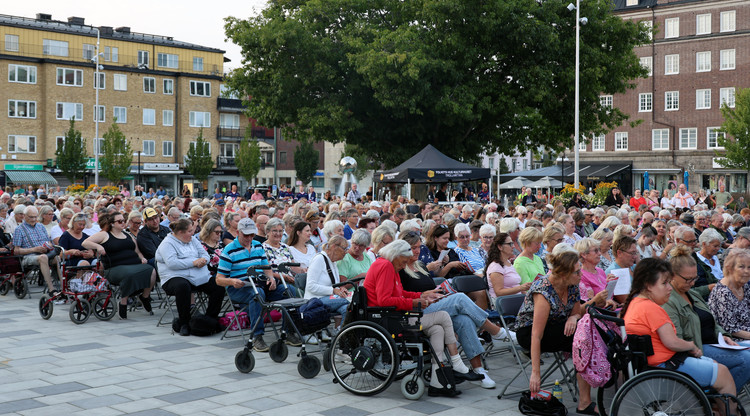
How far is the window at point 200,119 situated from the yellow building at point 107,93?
9cm

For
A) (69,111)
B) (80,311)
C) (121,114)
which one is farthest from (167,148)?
(80,311)

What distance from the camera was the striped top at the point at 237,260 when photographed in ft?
30.5

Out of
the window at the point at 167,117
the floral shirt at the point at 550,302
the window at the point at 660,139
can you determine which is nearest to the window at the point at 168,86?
the window at the point at 167,117

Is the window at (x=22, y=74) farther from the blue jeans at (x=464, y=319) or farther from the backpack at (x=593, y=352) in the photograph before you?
the backpack at (x=593, y=352)

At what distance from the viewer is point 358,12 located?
2936cm

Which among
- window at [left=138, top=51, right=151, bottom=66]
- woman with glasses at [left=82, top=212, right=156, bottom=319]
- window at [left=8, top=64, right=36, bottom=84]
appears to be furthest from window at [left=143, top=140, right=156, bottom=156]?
woman with glasses at [left=82, top=212, right=156, bottom=319]

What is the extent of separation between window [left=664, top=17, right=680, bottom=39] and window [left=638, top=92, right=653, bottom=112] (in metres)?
4.63

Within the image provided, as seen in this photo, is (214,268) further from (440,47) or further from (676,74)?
(676,74)

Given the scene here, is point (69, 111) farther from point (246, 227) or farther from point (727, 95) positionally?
point (246, 227)

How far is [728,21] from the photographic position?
182 ft

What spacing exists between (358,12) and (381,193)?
718 cm

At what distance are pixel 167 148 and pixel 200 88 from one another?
6.44 meters

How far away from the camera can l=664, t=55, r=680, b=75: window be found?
58.0 metres

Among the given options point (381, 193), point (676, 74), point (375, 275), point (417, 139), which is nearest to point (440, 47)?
point (417, 139)
